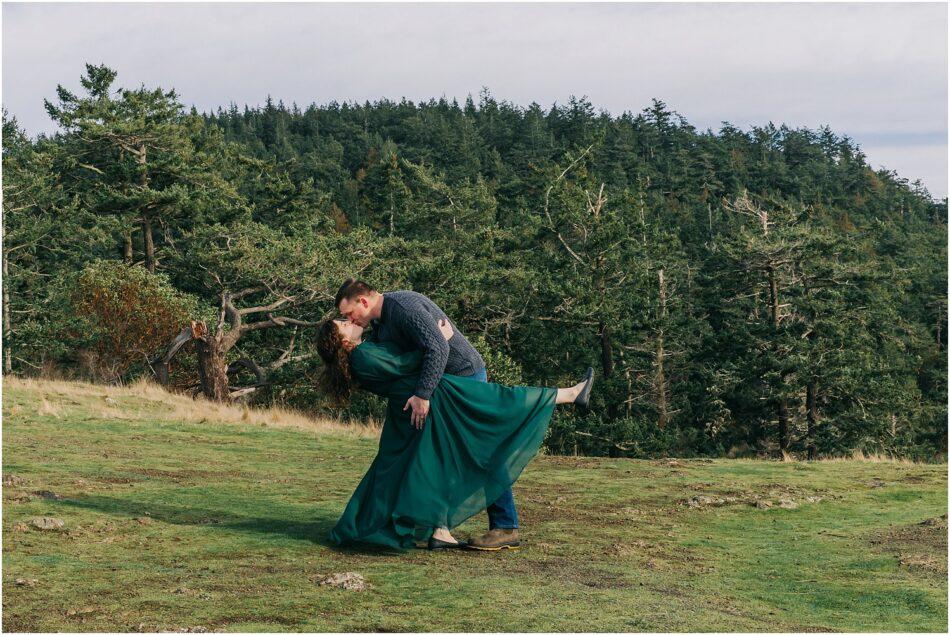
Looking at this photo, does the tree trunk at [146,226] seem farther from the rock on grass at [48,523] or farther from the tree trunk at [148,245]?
the rock on grass at [48,523]

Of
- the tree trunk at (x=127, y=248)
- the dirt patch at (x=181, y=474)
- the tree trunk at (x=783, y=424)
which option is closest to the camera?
the dirt patch at (x=181, y=474)

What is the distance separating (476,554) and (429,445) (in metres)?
0.86

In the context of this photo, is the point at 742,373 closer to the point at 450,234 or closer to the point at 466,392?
the point at 450,234

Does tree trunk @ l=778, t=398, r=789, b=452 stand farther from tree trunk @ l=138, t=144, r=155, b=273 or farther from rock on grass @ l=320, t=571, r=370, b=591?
rock on grass @ l=320, t=571, r=370, b=591

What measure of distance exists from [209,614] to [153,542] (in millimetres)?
2088

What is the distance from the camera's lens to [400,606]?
541cm

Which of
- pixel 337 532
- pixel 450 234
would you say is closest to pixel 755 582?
pixel 337 532

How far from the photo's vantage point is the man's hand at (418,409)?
6984 mm

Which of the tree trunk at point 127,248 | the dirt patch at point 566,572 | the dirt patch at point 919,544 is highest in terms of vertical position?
the tree trunk at point 127,248

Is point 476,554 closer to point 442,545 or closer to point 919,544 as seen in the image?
point 442,545

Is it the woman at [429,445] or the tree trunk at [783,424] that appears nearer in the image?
the woman at [429,445]

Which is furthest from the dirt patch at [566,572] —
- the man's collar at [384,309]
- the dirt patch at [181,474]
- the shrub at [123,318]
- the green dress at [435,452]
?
the shrub at [123,318]

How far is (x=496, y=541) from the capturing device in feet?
23.6

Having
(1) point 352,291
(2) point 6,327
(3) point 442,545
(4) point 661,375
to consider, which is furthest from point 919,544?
(2) point 6,327
